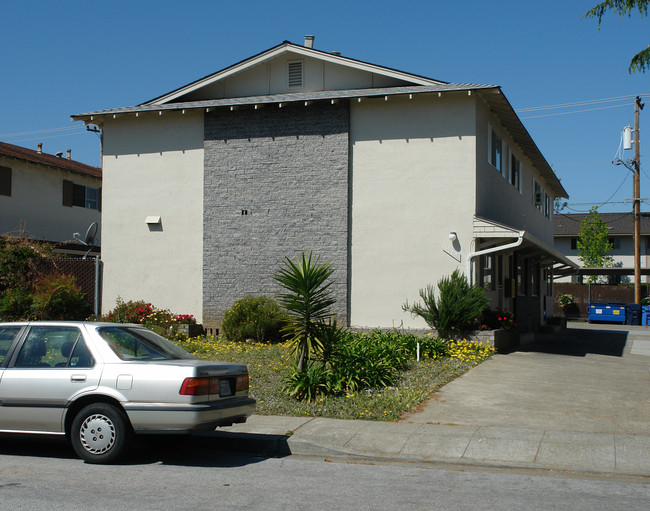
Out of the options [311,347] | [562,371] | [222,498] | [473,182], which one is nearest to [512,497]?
[222,498]

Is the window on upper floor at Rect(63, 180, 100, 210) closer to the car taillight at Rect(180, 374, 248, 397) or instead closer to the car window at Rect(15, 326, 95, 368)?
the car window at Rect(15, 326, 95, 368)

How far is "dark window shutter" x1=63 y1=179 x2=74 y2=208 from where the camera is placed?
29.7 m

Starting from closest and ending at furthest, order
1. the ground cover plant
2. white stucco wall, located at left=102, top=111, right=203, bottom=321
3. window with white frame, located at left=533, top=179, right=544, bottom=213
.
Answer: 1. the ground cover plant
2. white stucco wall, located at left=102, top=111, right=203, bottom=321
3. window with white frame, located at left=533, top=179, right=544, bottom=213

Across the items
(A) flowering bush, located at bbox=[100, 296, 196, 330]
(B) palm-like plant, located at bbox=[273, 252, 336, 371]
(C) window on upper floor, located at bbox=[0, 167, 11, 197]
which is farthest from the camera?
(C) window on upper floor, located at bbox=[0, 167, 11, 197]

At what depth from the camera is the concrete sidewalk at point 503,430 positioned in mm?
8070

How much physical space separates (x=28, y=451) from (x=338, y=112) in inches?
489

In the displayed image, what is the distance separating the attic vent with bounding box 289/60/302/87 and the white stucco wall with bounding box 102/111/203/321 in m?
2.72

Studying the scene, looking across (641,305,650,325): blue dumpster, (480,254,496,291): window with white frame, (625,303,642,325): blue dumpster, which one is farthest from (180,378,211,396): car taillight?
(641,305,650,325): blue dumpster

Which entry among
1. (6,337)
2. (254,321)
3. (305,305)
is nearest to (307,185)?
(254,321)

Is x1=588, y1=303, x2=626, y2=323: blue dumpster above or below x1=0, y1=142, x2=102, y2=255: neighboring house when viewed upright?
below

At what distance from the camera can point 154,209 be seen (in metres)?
20.2

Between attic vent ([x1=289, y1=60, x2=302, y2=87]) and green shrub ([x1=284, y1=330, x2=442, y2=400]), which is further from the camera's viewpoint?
attic vent ([x1=289, y1=60, x2=302, y2=87])

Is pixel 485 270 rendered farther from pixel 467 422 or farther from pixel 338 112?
pixel 467 422

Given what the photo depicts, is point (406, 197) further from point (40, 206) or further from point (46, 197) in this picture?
point (46, 197)
